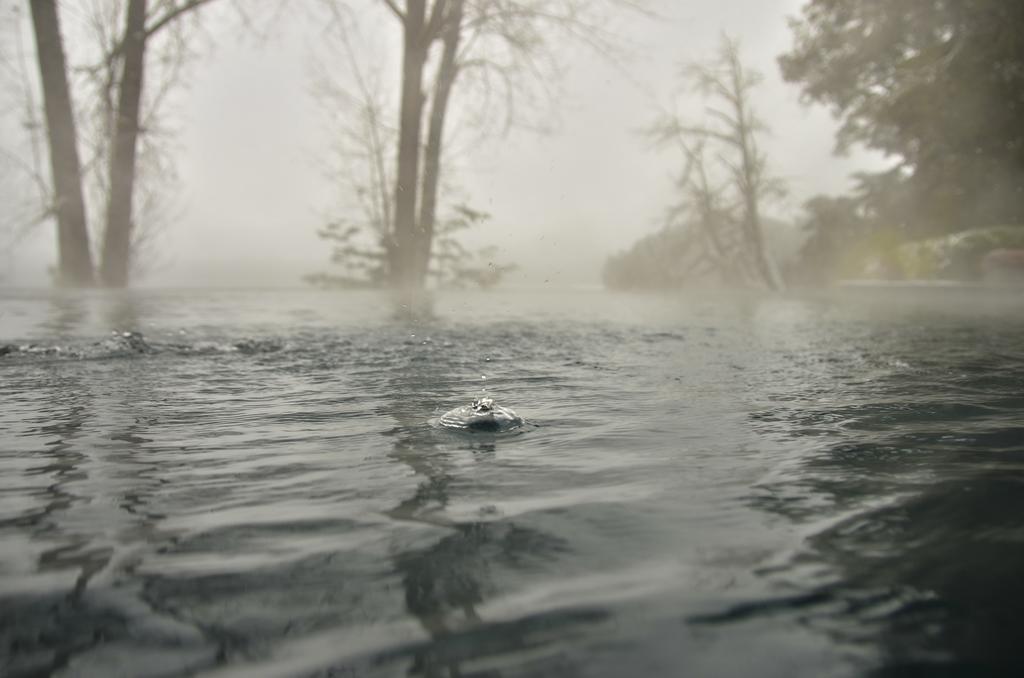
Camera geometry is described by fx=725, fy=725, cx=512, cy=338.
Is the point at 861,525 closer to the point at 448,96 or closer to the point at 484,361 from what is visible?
the point at 484,361

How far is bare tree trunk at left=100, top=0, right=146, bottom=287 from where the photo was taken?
10680 mm

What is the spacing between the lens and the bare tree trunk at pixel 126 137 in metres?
10.7

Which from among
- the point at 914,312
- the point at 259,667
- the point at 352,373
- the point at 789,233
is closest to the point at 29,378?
the point at 352,373

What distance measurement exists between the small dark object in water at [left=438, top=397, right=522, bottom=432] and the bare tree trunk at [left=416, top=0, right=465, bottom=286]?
10.1 metres

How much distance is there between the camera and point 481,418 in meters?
1.83

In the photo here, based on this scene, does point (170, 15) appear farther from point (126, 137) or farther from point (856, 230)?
point (856, 230)

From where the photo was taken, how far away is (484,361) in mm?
3230

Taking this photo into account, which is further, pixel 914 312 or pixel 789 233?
pixel 789 233

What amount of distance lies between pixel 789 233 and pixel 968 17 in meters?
17.6

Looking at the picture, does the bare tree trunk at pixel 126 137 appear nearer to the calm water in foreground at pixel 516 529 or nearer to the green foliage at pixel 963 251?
the calm water in foreground at pixel 516 529

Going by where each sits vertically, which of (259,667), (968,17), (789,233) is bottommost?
(259,667)

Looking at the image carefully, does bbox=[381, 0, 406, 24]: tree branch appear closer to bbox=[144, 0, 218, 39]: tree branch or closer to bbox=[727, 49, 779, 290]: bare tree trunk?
bbox=[144, 0, 218, 39]: tree branch

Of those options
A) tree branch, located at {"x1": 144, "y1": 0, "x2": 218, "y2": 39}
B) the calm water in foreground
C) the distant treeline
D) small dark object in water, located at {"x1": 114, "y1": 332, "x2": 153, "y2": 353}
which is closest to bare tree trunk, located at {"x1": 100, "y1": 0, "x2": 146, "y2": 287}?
tree branch, located at {"x1": 144, "y1": 0, "x2": 218, "y2": 39}

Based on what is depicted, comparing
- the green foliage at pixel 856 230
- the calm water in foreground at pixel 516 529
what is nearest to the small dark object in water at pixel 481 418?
the calm water in foreground at pixel 516 529
